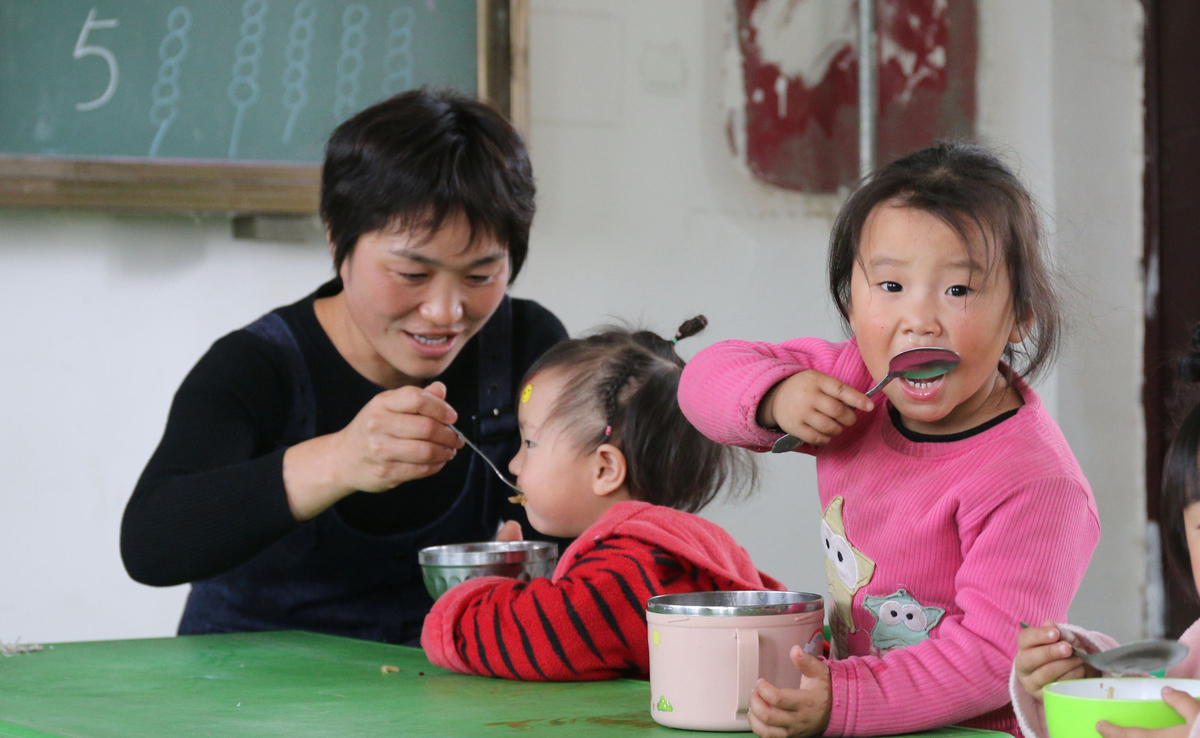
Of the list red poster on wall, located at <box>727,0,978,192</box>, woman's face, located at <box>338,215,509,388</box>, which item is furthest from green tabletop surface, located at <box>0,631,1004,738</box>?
red poster on wall, located at <box>727,0,978,192</box>

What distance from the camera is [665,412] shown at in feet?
4.17

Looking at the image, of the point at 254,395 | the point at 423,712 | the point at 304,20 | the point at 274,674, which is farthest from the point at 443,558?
the point at 304,20

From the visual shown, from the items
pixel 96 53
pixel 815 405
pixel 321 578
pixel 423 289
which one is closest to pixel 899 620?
pixel 815 405

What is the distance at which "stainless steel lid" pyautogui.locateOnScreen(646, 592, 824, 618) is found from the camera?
0.80m

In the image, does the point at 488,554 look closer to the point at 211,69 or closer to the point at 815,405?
the point at 815,405

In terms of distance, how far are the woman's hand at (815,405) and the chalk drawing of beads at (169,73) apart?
1.31m

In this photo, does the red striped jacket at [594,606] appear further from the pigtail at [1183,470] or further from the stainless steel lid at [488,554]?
the pigtail at [1183,470]

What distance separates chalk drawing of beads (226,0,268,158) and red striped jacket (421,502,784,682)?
1137mm

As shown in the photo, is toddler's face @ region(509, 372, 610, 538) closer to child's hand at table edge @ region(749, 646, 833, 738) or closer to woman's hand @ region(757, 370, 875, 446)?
woman's hand @ region(757, 370, 875, 446)

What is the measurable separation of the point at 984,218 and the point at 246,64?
4.63 ft

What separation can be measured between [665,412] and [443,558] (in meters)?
0.27

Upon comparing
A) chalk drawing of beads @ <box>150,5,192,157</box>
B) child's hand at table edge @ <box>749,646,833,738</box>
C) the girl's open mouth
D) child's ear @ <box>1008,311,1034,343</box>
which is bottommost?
child's hand at table edge @ <box>749,646,833,738</box>

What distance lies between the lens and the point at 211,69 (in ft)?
6.34

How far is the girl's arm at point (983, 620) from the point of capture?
80 centimetres
